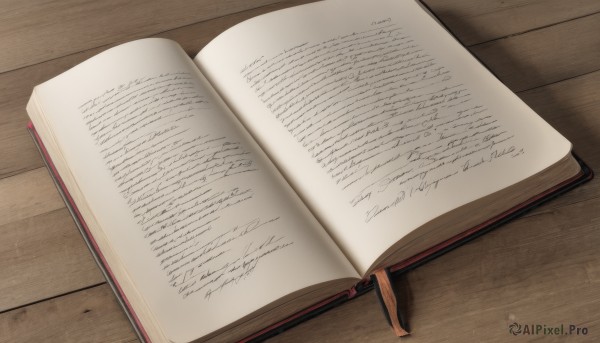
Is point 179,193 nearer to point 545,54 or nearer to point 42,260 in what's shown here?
point 42,260

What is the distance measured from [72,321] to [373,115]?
38 cm

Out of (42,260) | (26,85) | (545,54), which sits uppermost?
(26,85)

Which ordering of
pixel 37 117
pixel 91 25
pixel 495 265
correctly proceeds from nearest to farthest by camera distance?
pixel 495 265
pixel 37 117
pixel 91 25

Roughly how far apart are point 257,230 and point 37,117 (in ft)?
1.12

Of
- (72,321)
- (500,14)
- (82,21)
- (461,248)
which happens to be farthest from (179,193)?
(500,14)

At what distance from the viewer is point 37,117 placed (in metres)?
0.84

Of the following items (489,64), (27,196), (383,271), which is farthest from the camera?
(489,64)

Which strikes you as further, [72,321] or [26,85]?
[26,85]

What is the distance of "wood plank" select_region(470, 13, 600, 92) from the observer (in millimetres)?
919

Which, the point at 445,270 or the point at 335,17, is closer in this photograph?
the point at 445,270

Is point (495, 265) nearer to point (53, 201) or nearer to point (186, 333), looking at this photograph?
point (186, 333)

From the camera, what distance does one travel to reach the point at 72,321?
0.70 meters

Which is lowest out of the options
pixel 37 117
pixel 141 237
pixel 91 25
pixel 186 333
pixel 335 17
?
pixel 186 333

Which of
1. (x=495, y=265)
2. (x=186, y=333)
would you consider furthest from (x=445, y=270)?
(x=186, y=333)
